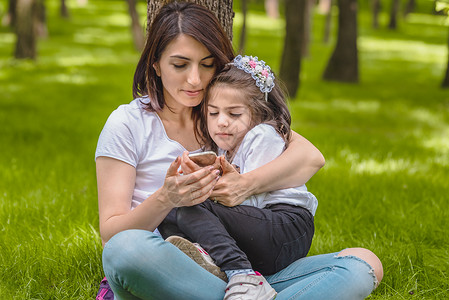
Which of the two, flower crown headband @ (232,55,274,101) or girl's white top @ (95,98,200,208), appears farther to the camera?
flower crown headband @ (232,55,274,101)

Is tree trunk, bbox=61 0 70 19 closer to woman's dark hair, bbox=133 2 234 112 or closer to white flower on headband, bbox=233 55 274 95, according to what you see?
woman's dark hair, bbox=133 2 234 112

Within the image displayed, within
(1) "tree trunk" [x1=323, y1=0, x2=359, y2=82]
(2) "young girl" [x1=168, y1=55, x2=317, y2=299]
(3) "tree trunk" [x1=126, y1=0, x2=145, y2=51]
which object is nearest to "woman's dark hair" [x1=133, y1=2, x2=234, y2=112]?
(2) "young girl" [x1=168, y1=55, x2=317, y2=299]

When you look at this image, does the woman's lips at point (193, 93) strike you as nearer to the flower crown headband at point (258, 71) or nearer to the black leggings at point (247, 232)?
the flower crown headband at point (258, 71)

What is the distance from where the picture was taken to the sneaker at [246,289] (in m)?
2.38

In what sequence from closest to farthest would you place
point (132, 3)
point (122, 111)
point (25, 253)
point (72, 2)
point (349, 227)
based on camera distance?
point (122, 111) → point (25, 253) → point (349, 227) → point (132, 3) → point (72, 2)

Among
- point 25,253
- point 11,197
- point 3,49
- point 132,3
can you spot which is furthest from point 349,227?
point 3,49

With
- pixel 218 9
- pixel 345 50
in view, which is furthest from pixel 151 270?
pixel 345 50

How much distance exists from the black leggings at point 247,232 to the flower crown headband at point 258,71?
2.04 ft

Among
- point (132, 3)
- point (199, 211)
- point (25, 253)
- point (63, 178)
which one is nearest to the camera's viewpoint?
point (199, 211)

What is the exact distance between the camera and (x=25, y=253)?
3.38 m

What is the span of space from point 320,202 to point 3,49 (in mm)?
14179

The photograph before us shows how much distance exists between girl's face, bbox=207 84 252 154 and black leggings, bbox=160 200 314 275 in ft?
1.28

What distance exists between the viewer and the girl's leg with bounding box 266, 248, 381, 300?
8.00 feet

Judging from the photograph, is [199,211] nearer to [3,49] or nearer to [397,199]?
[397,199]
